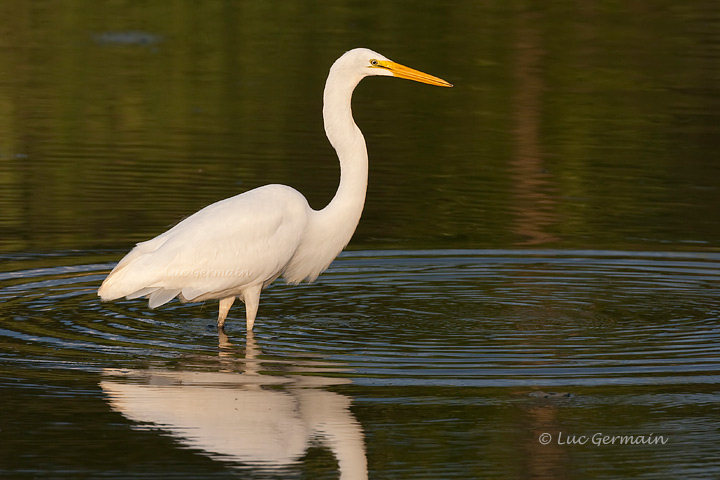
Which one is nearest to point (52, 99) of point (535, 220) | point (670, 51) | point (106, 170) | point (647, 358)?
point (106, 170)

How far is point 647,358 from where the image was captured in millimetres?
7758

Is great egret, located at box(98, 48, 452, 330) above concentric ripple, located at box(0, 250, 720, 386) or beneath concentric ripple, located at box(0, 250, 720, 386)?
above

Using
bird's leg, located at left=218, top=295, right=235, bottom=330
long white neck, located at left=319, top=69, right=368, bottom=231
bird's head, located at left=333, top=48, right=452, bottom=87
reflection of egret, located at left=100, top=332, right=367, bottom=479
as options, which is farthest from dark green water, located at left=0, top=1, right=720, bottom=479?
bird's head, located at left=333, top=48, right=452, bottom=87

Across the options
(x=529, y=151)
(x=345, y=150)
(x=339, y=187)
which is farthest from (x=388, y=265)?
(x=529, y=151)

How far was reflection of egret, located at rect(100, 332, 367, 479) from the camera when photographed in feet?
20.3

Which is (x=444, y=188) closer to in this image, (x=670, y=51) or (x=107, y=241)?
(x=107, y=241)

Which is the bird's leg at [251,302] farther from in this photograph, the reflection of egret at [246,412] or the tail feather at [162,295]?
the reflection of egret at [246,412]

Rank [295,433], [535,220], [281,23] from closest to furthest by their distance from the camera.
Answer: [295,433] < [535,220] < [281,23]

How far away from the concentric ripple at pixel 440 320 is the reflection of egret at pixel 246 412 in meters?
0.39

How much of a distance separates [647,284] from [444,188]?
11.7 ft

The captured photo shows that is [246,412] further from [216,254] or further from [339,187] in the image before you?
[339,187]

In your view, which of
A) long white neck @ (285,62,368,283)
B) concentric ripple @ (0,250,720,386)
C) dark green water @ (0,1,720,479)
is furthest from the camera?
long white neck @ (285,62,368,283)

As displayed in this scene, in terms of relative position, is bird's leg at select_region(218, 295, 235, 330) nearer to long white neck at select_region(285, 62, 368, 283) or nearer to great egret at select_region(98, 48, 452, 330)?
great egret at select_region(98, 48, 452, 330)

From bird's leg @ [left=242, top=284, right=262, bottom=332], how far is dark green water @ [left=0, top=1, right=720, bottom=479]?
0.30 ft
